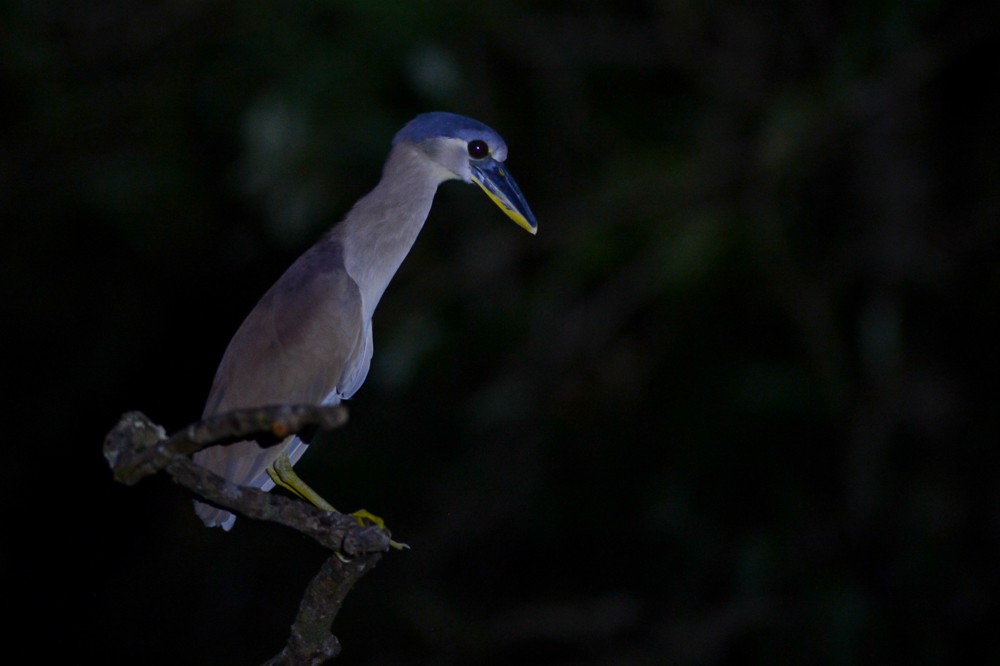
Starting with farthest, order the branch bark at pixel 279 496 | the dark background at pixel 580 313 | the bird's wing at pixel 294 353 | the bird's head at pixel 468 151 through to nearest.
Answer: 1. the dark background at pixel 580 313
2. the bird's head at pixel 468 151
3. the bird's wing at pixel 294 353
4. the branch bark at pixel 279 496

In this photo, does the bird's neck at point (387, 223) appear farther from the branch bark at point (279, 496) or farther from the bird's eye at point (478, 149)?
the branch bark at point (279, 496)

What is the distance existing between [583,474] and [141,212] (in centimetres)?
252

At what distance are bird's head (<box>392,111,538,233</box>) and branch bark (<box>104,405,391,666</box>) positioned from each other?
26.1 inches

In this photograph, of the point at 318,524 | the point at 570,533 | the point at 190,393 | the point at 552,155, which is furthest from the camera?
the point at 190,393

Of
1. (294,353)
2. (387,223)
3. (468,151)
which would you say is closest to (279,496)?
(294,353)

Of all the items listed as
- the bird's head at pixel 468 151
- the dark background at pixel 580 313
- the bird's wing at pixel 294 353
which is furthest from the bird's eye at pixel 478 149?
the dark background at pixel 580 313

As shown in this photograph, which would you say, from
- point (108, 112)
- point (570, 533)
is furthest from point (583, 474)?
point (108, 112)

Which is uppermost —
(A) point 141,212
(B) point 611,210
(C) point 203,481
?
(B) point 611,210

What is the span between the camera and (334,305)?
230 centimetres

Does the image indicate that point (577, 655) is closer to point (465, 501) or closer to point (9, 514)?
point (465, 501)

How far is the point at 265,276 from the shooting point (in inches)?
253

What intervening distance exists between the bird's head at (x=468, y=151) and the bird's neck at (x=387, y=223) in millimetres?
23

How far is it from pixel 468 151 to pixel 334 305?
420mm

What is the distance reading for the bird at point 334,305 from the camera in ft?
7.53
